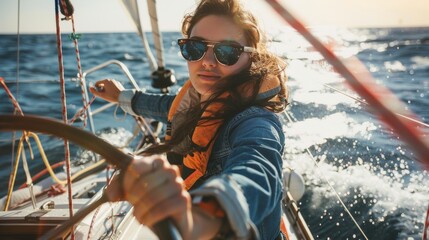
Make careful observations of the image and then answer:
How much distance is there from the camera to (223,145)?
1.42m

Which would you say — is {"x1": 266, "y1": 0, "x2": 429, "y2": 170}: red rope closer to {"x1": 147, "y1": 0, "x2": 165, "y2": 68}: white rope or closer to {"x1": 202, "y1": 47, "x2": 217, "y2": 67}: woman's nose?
{"x1": 202, "y1": 47, "x2": 217, "y2": 67}: woman's nose

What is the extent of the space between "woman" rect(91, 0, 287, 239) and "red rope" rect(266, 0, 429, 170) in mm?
358

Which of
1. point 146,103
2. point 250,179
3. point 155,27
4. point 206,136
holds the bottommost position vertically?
point 146,103

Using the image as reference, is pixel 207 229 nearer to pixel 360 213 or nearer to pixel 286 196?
pixel 286 196

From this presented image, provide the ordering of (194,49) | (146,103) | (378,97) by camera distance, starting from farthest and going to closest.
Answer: (146,103) → (194,49) → (378,97)

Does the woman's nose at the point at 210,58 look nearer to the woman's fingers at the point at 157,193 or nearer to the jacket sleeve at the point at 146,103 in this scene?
the woman's fingers at the point at 157,193

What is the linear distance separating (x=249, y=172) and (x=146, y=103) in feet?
6.54

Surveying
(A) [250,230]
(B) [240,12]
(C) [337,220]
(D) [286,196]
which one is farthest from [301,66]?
(A) [250,230]

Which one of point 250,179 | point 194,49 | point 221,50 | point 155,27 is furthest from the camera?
point 155,27

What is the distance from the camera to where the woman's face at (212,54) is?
5.20 feet

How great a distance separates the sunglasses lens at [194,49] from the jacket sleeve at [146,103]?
1.04 m

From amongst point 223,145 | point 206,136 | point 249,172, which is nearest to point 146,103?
point 206,136

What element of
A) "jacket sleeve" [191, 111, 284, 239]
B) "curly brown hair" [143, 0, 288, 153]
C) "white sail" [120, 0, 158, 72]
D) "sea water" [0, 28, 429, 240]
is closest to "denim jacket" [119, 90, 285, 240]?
"jacket sleeve" [191, 111, 284, 239]

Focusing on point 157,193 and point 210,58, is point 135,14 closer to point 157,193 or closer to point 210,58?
point 210,58
